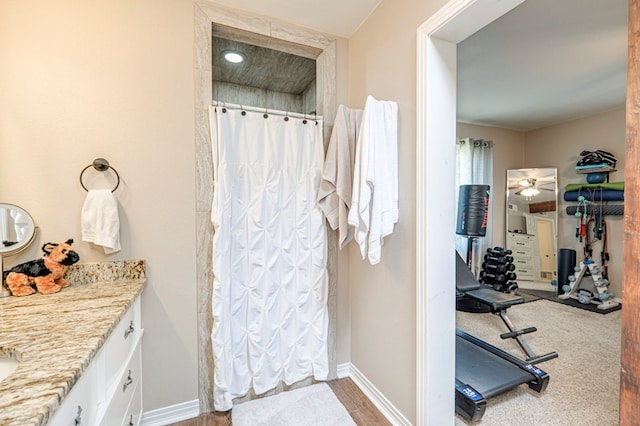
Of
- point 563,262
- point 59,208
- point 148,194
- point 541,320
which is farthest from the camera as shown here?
point 563,262

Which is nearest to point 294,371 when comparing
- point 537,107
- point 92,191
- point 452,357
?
point 452,357

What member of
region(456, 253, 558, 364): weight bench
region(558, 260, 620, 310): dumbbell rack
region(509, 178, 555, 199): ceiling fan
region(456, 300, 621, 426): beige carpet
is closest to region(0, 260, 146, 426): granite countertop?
region(456, 300, 621, 426): beige carpet

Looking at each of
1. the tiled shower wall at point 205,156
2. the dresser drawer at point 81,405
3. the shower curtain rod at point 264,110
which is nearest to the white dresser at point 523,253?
the shower curtain rod at point 264,110

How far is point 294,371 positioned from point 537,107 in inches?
177

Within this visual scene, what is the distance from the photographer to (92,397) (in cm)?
88

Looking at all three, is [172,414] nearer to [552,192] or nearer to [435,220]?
[435,220]

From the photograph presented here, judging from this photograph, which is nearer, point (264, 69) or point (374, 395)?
point (374, 395)

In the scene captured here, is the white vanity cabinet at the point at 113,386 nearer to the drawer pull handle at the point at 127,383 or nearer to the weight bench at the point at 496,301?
the drawer pull handle at the point at 127,383

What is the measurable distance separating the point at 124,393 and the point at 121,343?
21 centimetres

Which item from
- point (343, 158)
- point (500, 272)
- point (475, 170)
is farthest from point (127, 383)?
point (475, 170)

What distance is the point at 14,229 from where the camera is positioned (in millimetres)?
1393

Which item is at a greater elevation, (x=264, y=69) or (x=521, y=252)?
(x=264, y=69)

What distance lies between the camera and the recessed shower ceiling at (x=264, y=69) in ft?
7.79

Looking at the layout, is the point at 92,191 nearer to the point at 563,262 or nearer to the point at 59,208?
the point at 59,208
